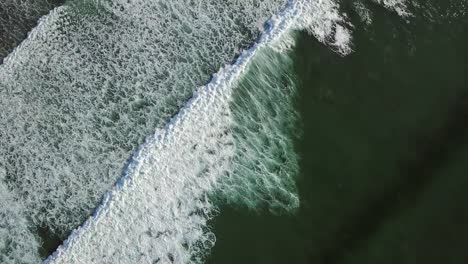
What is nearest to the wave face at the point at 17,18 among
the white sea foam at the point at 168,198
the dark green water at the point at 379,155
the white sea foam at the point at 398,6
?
the white sea foam at the point at 168,198

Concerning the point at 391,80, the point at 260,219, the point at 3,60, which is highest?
the point at 391,80

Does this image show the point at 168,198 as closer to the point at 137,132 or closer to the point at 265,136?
the point at 137,132

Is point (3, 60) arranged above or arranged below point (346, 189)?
below

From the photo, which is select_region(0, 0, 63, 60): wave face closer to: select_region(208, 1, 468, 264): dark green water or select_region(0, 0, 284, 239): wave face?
select_region(0, 0, 284, 239): wave face

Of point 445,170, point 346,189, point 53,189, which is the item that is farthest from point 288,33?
point 53,189

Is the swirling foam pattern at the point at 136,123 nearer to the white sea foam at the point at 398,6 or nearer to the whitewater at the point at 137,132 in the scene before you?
the whitewater at the point at 137,132

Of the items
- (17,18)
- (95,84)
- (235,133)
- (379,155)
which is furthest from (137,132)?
(379,155)

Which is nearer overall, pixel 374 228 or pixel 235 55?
pixel 374 228

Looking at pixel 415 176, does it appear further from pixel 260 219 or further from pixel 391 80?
pixel 260 219
